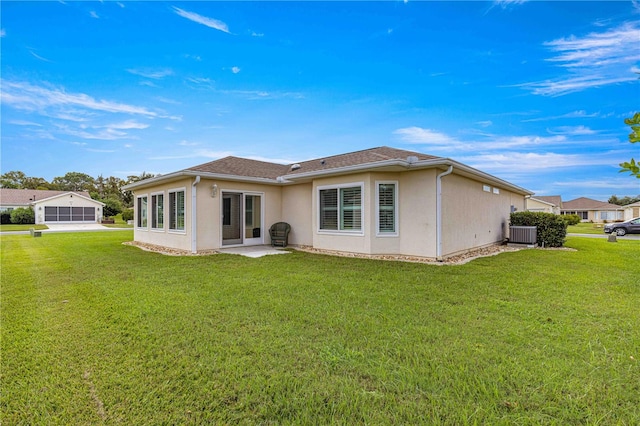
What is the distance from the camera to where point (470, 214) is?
35.7 feet

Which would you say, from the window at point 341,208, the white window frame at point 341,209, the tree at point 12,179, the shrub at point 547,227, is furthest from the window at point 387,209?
the tree at point 12,179

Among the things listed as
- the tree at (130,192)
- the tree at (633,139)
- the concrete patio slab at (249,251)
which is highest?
the tree at (130,192)

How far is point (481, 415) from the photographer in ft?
7.00

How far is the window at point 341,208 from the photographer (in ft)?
32.3

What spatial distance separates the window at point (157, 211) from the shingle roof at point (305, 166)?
278cm

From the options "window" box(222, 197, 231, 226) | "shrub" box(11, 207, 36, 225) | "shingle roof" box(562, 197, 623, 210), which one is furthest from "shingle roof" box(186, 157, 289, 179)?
"shingle roof" box(562, 197, 623, 210)

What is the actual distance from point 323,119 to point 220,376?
1458 centimetres

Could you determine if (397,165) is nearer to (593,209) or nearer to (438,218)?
(438,218)

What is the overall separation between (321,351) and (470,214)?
9606 mm

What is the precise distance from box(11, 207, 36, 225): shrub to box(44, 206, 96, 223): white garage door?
65.4 inches

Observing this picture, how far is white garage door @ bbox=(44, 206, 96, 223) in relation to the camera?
3306cm

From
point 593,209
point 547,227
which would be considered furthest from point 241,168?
point 593,209

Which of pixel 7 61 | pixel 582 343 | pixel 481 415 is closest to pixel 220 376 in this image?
pixel 481 415

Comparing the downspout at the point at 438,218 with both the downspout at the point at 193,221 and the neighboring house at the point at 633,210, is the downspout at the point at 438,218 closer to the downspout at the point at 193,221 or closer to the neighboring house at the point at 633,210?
the downspout at the point at 193,221
